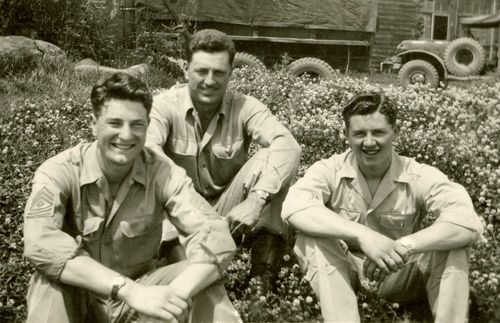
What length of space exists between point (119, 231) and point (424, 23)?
18301 millimetres

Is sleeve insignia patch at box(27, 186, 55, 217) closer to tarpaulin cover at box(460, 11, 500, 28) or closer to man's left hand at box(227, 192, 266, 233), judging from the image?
man's left hand at box(227, 192, 266, 233)

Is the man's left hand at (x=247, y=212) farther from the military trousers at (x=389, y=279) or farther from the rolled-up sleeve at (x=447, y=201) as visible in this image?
the rolled-up sleeve at (x=447, y=201)

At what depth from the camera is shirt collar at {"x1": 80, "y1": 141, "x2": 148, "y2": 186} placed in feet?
11.1

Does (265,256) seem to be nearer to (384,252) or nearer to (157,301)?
(384,252)

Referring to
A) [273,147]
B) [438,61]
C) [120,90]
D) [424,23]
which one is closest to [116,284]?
[120,90]

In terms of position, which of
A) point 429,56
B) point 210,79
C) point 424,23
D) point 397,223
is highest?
point 424,23

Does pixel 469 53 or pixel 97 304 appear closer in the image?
pixel 97 304

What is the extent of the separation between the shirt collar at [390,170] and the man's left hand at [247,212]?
53 cm

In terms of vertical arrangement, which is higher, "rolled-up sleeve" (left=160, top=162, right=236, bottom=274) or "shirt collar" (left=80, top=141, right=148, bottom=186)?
"shirt collar" (left=80, top=141, right=148, bottom=186)

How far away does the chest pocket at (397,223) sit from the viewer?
157 inches

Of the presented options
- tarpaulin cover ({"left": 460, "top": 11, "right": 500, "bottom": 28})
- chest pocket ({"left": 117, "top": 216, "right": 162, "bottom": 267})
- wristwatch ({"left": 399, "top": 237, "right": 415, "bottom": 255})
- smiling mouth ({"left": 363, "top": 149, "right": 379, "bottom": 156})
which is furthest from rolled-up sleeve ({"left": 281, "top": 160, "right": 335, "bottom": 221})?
A: tarpaulin cover ({"left": 460, "top": 11, "right": 500, "bottom": 28})

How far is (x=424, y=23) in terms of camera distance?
20359 mm

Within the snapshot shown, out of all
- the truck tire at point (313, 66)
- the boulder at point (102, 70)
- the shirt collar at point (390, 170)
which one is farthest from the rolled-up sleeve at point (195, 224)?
the truck tire at point (313, 66)

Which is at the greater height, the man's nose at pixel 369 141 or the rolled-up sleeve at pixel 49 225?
the man's nose at pixel 369 141
